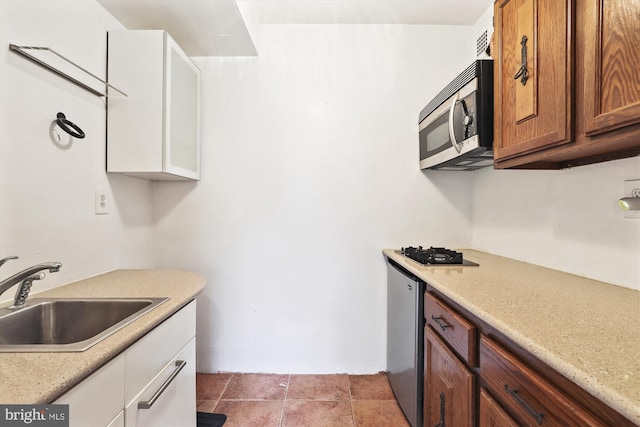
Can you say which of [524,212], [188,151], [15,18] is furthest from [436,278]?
Answer: [15,18]

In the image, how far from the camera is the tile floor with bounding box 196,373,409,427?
1558 mm

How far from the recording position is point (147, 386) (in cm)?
88

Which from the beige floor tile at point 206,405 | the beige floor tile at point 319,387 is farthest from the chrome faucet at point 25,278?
the beige floor tile at point 319,387

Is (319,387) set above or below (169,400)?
below

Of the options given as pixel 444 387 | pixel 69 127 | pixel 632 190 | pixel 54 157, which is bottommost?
pixel 444 387

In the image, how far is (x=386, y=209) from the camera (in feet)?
6.59

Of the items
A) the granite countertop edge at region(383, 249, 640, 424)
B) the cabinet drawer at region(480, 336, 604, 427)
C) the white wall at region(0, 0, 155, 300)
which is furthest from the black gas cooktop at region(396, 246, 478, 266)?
the white wall at region(0, 0, 155, 300)

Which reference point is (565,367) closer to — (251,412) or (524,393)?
(524,393)

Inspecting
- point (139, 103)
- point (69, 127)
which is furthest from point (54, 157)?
point (139, 103)

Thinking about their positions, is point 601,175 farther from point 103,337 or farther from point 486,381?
point 103,337

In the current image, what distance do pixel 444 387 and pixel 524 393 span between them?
1.63 feet

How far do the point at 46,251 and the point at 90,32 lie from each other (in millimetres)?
1154

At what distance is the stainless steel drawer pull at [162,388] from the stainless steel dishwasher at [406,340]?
1.10m

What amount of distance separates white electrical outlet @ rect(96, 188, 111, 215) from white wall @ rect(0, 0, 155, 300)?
3 centimetres
